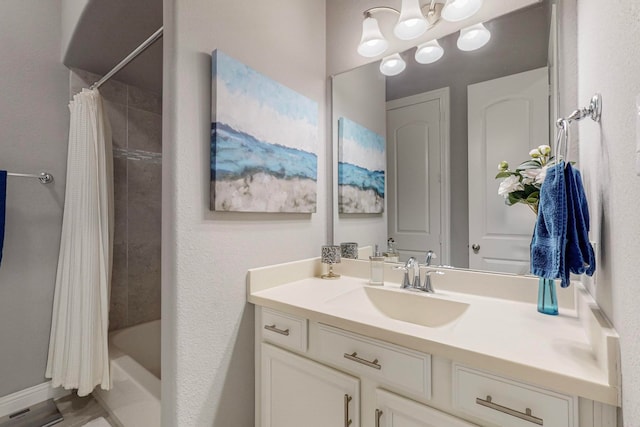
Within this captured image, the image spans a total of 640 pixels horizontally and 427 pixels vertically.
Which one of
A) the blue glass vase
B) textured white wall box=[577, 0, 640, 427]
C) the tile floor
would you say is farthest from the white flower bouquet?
the tile floor

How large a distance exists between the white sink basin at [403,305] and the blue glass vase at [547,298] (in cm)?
24

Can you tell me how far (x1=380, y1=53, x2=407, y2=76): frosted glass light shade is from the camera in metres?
1.55

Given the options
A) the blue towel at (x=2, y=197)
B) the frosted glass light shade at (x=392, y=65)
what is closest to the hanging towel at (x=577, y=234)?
the frosted glass light shade at (x=392, y=65)

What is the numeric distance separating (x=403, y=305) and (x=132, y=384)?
1.42 meters

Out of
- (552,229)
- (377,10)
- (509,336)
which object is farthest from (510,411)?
(377,10)

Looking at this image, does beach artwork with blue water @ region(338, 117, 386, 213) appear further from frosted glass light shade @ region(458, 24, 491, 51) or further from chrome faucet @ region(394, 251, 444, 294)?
frosted glass light shade @ region(458, 24, 491, 51)

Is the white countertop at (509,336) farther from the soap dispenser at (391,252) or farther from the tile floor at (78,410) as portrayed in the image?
the tile floor at (78,410)

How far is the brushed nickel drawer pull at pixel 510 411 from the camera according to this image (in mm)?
682

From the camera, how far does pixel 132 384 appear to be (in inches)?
58.7

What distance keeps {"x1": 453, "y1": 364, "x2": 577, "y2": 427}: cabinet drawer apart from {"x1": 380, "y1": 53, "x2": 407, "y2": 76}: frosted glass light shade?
1409 mm

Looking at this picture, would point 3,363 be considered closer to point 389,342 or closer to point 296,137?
point 296,137

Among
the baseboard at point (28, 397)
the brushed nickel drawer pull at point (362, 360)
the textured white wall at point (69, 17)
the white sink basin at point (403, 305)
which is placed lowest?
the baseboard at point (28, 397)

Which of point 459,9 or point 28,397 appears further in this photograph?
point 28,397

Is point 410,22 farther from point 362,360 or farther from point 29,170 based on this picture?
point 29,170
